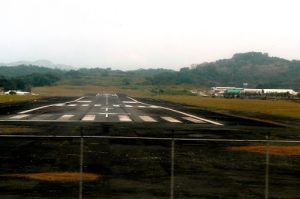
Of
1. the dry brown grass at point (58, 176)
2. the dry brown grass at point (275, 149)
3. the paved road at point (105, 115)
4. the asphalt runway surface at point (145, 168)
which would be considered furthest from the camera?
the paved road at point (105, 115)

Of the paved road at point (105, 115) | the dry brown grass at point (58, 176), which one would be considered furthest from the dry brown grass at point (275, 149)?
the paved road at point (105, 115)

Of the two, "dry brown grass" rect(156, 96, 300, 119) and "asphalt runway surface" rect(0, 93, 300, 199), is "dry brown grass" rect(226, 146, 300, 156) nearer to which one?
"asphalt runway surface" rect(0, 93, 300, 199)

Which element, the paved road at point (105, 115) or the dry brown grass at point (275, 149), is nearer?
the dry brown grass at point (275, 149)

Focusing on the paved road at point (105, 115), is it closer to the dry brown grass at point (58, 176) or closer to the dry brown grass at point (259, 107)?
the dry brown grass at point (259, 107)

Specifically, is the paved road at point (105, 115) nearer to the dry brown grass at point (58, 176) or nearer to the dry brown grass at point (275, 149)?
the dry brown grass at point (275, 149)

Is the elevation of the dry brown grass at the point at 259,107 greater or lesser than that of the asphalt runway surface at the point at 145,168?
lesser

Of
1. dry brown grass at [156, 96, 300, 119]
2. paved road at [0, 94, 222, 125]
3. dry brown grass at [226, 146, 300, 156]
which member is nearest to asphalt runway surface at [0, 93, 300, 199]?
dry brown grass at [226, 146, 300, 156]

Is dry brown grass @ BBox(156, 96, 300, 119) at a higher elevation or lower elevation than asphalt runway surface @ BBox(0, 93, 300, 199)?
lower

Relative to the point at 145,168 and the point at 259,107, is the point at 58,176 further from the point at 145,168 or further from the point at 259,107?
the point at 259,107

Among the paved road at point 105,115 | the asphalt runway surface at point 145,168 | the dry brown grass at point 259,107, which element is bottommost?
the dry brown grass at point 259,107

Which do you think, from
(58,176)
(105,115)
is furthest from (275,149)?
(105,115)

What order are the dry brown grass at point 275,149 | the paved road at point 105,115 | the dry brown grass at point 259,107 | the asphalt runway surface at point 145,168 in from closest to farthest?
1. the asphalt runway surface at point 145,168
2. the dry brown grass at point 275,149
3. the paved road at point 105,115
4. the dry brown grass at point 259,107

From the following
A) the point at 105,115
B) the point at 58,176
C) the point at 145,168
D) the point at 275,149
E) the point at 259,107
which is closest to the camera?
the point at 58,176

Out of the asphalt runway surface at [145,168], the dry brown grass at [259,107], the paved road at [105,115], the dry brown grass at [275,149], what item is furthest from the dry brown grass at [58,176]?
the dry brown grass at [259,107]
